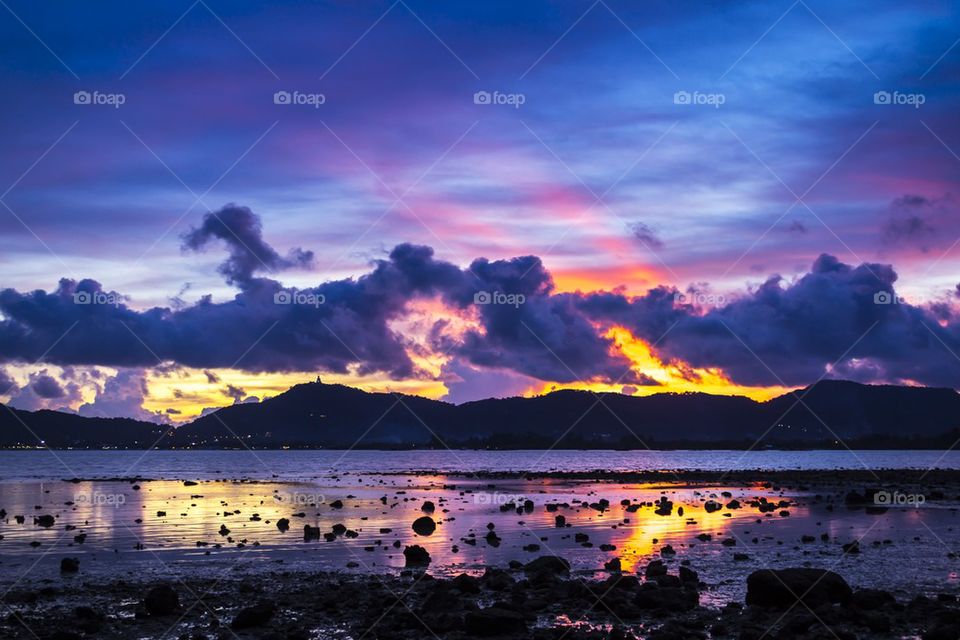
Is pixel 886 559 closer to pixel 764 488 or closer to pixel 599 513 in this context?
pixel 599 513

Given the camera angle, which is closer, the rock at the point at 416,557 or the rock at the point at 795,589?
the rock at the point at 795,589

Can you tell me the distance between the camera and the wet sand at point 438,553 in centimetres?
2483

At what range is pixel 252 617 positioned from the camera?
23406 mm

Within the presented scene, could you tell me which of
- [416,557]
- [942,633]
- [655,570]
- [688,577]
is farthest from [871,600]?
[416,557]

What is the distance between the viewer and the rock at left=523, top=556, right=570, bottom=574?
104 ft

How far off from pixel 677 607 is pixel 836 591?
4.81 m

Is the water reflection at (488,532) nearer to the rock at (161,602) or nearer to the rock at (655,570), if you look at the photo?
the rock at (655,570)

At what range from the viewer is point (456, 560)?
3591cm

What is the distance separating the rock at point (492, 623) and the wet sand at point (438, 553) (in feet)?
1.13

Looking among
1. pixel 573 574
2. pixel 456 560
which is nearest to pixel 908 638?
pixel 573 574

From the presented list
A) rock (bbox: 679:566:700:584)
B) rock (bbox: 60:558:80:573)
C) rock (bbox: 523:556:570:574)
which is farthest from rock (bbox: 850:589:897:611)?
rock (bbox: 60:558:80:573)

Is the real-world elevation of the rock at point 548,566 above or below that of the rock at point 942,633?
above

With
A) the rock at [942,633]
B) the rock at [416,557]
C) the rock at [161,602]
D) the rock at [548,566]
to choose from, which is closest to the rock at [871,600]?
the rock at [942,633]

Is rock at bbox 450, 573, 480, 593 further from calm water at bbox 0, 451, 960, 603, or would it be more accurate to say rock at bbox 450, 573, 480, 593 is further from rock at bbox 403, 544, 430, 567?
rock at bbox 403, 544, 430, 567
